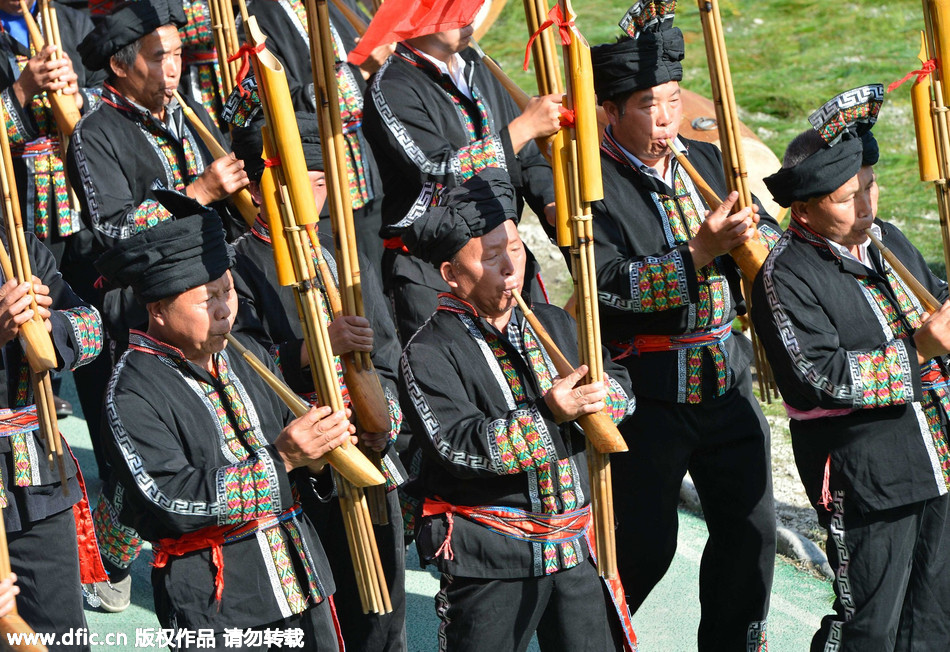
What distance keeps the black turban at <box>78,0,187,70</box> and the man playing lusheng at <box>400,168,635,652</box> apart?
4.94 feet

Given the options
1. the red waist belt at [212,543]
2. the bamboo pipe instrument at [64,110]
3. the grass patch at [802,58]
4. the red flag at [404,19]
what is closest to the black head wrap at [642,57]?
the red flag at [404,19]

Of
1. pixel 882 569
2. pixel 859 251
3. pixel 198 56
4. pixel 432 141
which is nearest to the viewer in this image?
pixel 882 569

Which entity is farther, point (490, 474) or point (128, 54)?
point (128, 54)

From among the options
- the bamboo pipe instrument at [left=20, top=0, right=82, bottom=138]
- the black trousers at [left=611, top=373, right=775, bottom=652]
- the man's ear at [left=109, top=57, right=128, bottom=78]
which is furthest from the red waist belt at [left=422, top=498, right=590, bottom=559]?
the bamboo pipe instrument at [left=20, top=0, right=82, bottom=138]

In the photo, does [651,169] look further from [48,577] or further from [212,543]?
[48,577]

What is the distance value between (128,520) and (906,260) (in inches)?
89.5

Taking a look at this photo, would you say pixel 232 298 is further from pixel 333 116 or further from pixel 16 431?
pixel 16 431

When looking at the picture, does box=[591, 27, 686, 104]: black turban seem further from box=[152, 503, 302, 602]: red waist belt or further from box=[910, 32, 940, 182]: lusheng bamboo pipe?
box=[152, 503, 302, 602]: red waist belt

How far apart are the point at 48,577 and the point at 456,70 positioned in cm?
210

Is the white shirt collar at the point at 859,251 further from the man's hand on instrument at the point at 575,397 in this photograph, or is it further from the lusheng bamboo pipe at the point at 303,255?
the lusheng bamboo pipe at the point at 303,255

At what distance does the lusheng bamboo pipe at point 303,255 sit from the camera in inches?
125

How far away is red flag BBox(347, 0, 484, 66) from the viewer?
3.26m

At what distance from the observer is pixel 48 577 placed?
385 centimetres

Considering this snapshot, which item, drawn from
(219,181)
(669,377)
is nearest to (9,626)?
(219,181)
